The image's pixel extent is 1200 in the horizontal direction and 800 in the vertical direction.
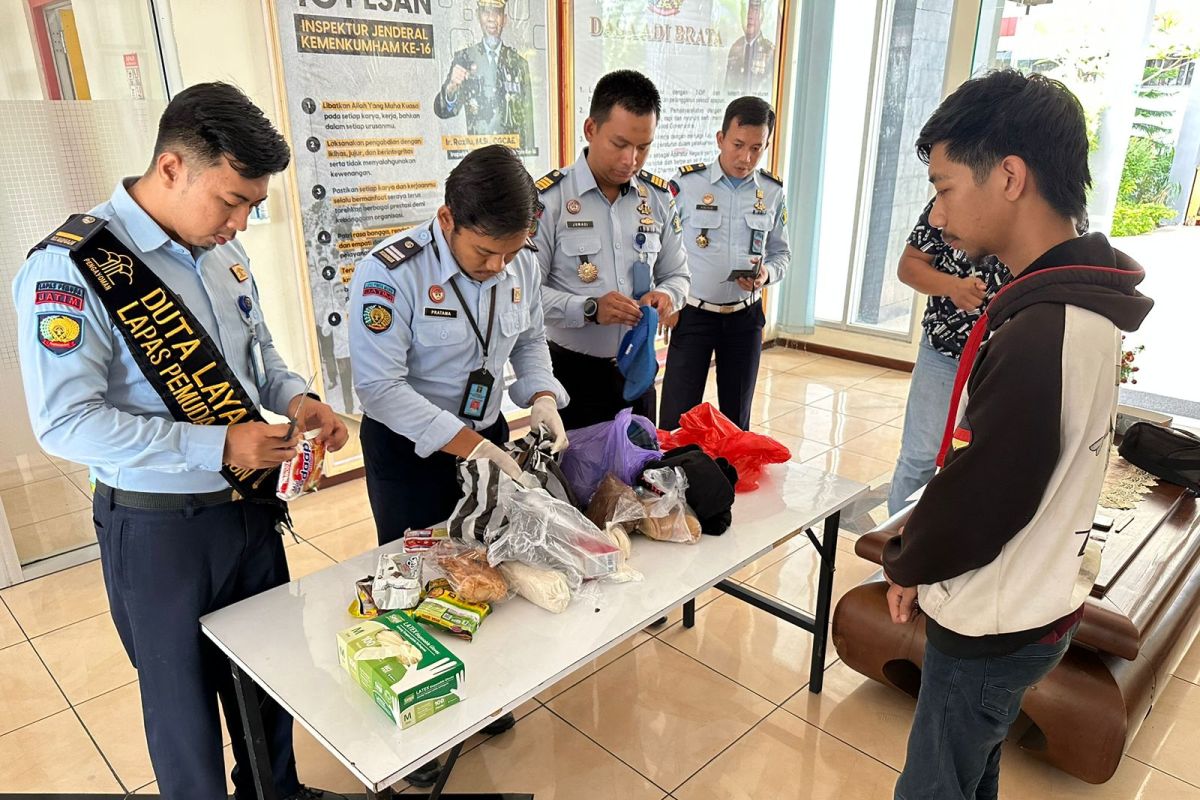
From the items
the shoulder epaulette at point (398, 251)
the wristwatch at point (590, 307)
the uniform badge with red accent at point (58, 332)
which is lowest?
the wristwatch at point (590, 307)

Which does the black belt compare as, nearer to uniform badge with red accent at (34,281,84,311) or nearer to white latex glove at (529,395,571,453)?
uniform badge with red accent at (34,281,84,311)

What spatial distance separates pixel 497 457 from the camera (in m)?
1.69

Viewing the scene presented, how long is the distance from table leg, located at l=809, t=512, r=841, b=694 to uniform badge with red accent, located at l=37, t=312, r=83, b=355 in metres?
1.76

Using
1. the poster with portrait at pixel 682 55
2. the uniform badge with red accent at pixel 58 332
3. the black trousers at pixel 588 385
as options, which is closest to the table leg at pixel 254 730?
the uniform badge with red accent at pixel 58 332

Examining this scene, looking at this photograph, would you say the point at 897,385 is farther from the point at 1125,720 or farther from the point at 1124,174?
the point at 1125,720

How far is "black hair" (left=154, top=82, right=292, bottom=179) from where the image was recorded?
1.30 metres

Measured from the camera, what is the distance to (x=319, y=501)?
358cm

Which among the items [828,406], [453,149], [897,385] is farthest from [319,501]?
Answer: [897,385]

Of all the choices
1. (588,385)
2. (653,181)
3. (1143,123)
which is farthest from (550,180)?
(1143,123)

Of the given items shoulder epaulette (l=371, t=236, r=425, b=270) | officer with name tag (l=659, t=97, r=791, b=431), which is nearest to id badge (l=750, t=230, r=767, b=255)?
officer with name tag (l=659, t=97, r=791, b=431)

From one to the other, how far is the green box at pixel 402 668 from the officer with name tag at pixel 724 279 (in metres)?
1.99

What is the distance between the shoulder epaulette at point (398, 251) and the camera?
174cm

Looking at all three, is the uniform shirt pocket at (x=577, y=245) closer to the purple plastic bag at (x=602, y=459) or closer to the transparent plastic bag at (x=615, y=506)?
the purple plastic bag at (x=602, y=459)

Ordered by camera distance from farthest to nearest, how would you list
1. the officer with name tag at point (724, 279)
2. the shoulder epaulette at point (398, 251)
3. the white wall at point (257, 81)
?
the officer with name tag at point (724, 279), the white wall at point (257, 81), the shoulder epaulette at point (398, 251)
